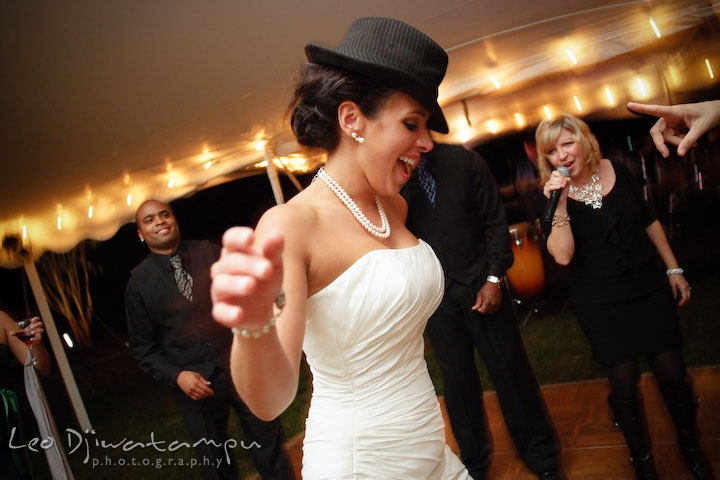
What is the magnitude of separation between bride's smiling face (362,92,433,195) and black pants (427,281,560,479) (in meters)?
1.18

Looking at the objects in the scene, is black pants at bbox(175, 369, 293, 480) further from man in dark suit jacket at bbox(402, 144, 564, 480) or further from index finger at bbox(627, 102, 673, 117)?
index finger at bbox(627, 102, 673, 117)

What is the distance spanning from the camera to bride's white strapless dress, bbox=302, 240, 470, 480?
3.81 ft

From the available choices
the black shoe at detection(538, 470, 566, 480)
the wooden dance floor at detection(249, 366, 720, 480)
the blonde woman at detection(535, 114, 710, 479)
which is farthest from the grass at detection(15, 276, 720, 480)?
the blonde woman at detection(535, 114, 710, 479)

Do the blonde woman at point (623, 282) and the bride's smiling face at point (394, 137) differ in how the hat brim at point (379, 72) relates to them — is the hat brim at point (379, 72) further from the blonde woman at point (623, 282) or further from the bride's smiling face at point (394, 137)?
the blonde woman at point (623, 282)

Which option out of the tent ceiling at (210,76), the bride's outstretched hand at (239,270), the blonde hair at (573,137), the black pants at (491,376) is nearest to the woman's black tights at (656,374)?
the black pants at (491,376)

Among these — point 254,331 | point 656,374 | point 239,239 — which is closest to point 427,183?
point 656,374

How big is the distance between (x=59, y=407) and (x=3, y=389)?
361 millimetres

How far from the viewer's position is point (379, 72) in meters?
1.23

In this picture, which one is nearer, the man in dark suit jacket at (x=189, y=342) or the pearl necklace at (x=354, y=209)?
the pearl necklace at (x=354, y=209)

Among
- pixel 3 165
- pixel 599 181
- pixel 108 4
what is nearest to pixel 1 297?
pixel 3 165

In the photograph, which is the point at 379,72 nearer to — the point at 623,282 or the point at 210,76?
the point at 623,282

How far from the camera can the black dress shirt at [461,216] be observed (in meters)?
2.36

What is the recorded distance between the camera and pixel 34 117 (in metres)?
2.65

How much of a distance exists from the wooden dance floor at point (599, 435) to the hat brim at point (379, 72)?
185 cm
